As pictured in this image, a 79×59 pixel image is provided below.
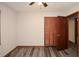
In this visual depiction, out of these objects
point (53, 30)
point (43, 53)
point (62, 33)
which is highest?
point (53, 30)

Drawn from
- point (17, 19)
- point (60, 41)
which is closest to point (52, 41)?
point (60, 41)

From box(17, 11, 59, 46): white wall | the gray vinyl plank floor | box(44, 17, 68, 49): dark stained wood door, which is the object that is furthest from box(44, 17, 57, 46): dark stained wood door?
the gray vinyl plank floor

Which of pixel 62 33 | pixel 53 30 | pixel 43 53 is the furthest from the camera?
pixel 53 30

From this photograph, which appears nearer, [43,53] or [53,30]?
[43,53]

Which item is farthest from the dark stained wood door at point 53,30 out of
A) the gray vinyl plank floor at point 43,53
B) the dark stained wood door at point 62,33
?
the gray vinyl plank floor at point 43,53

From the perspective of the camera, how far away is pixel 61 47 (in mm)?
6688

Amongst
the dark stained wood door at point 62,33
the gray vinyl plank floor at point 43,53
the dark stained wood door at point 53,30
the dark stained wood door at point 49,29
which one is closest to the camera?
the gray vinyl plank floor at point 43,53

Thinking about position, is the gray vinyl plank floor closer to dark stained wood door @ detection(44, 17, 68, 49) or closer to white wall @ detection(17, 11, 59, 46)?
dark stained wood door @ detection(44, 17, 68, 49)

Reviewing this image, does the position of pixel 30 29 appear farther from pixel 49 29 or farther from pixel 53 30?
pixel 53 30

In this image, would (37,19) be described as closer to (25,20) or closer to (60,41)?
(25,20)

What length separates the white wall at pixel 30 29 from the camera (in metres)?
7.29

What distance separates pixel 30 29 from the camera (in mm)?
7336

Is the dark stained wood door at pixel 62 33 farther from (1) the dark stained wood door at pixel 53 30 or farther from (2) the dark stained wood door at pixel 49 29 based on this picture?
(2) the dark stained wood door at pixel 49 29

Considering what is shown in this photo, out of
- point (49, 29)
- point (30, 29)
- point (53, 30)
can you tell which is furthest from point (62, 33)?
point (30, 29)
